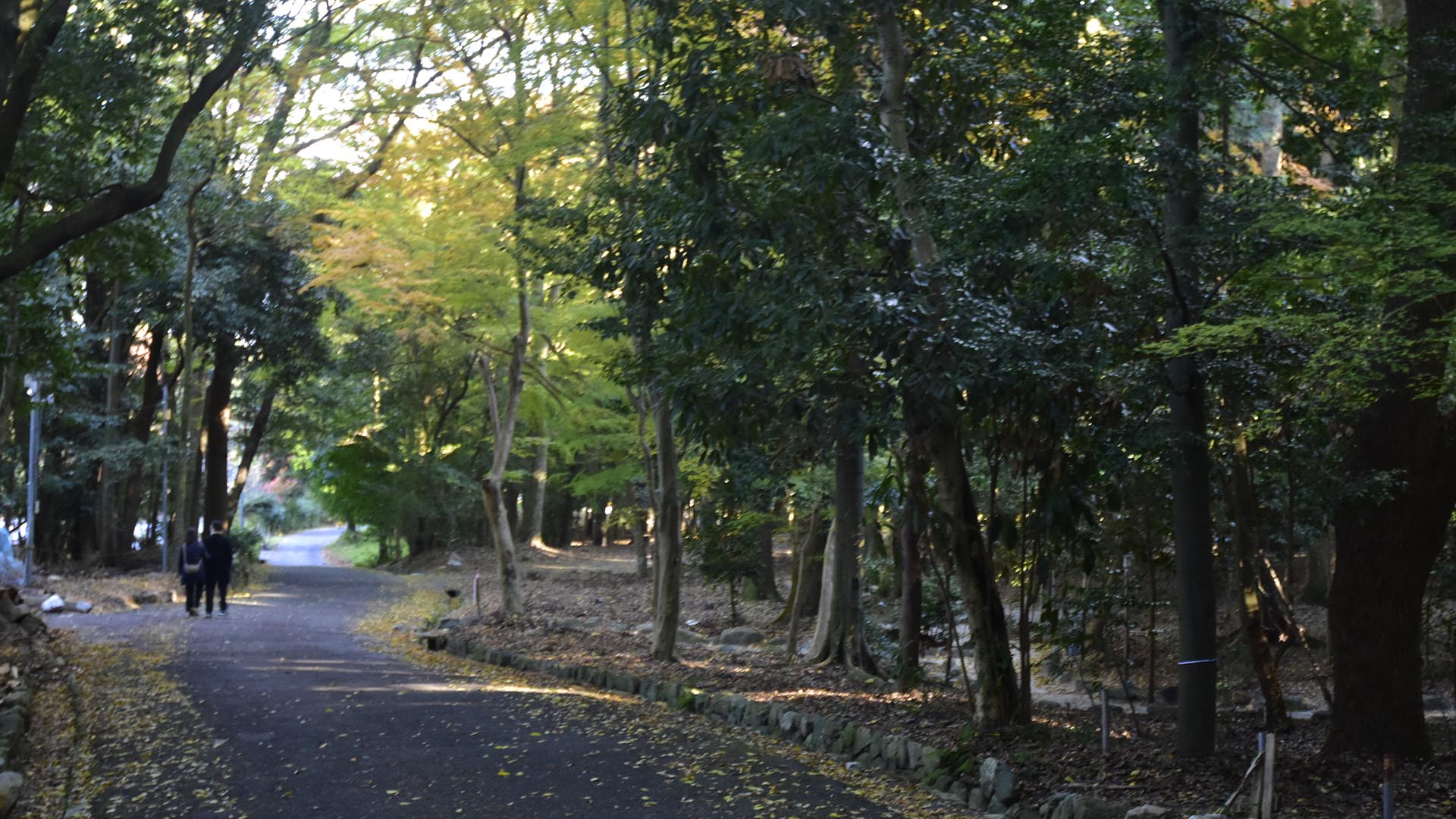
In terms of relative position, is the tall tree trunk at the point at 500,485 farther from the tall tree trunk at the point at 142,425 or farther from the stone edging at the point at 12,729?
the tall tree trunk at the point at 142,425

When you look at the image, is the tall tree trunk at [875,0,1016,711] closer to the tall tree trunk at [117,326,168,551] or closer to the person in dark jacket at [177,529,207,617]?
the person in dark jacket at [177,529,207,617]

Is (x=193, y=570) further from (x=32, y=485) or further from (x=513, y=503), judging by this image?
(x=513, y=503)

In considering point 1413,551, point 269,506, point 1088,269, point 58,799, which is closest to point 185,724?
point 58,799

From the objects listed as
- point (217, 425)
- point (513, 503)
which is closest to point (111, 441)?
point (217, 425)

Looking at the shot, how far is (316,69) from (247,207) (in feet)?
27.8

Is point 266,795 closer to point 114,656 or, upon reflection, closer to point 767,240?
point 767,240

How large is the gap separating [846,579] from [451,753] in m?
5.84

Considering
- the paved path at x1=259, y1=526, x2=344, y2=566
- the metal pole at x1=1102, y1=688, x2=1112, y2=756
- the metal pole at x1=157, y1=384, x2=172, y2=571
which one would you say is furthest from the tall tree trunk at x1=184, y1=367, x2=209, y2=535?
Result: the metal pole at x1=1102, y1=688, x2=1112, y2=756

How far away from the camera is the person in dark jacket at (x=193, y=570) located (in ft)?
62.9

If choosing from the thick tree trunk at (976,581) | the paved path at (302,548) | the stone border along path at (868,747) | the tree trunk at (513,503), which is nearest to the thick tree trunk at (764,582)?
the stone border along path at (868,747)

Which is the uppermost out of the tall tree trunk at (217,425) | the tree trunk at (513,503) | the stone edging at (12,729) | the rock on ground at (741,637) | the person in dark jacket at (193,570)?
the tall tree trunk at (217,425)

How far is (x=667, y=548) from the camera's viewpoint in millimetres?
14219

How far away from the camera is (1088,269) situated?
28.8 ft

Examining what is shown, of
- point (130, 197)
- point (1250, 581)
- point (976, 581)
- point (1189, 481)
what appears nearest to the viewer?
point (1189, 481)
